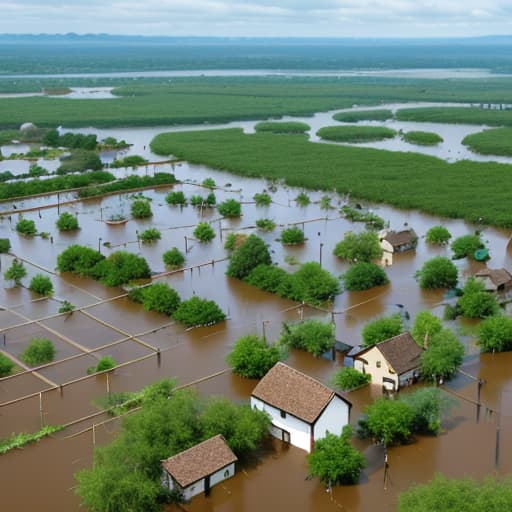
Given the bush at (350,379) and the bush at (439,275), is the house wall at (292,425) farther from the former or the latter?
the bush at (439,275)

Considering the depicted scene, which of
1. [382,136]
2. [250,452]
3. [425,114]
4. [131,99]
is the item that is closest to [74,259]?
[250,452]

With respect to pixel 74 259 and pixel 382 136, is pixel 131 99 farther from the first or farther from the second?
pixel 74 259

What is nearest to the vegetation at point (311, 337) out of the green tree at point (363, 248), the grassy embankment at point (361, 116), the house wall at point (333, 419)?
the house wall at point (333, 419)

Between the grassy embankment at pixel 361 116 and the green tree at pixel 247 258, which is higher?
the grassy embankment at pixel 361 116

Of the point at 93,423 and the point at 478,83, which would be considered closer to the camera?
the point at 93,423

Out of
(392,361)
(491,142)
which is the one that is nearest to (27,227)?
(392,361)

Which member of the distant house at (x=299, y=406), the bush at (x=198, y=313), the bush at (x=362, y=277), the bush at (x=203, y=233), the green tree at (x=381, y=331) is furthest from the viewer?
the bush at (x=203, y=233)

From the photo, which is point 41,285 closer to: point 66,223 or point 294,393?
point 66,223
